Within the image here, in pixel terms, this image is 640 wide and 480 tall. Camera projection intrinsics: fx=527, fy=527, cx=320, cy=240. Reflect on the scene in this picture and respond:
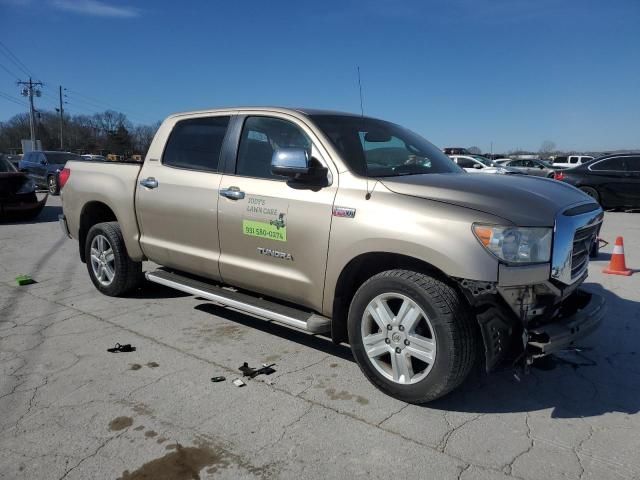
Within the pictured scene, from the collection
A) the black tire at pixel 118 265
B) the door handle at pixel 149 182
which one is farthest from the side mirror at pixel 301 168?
the black tire at pixel 118 265

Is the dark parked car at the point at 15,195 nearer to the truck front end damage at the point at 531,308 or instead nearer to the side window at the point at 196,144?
the side window at the point at 196,144

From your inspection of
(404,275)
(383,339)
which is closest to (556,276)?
(404,275)

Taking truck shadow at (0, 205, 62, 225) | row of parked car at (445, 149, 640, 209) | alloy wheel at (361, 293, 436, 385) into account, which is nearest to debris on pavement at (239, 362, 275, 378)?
alloy wheel at (361, 293, 436, 385)

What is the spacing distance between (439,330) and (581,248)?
1.21 m

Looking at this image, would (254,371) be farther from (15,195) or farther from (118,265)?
(15,195)

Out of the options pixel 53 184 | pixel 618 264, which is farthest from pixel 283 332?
pixel 53 184

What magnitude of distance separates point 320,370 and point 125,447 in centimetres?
151

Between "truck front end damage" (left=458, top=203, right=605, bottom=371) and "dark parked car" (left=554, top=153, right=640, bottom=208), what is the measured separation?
12939 mm

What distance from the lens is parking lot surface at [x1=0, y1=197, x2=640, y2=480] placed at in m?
2.75

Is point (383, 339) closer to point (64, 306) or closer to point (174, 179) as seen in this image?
point (174, 179)

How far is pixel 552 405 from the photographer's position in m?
3.41

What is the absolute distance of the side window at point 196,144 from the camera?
4.68 metres

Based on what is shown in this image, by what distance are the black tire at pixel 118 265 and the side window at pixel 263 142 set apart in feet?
6.32

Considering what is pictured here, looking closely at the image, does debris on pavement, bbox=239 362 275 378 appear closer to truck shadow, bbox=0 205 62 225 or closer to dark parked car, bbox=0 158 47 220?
dark parked car, bbox=0 158 47 220
